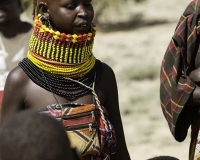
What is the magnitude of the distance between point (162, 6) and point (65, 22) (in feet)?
60.0

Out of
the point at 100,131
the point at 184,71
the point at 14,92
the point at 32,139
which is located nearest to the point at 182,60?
the point at 184,71

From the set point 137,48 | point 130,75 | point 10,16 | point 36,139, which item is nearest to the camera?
point 36,139

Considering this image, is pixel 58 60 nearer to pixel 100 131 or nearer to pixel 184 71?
pixel 100 131

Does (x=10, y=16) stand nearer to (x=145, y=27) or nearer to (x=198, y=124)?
(x=198, y=124)

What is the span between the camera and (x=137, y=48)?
49.1 ft


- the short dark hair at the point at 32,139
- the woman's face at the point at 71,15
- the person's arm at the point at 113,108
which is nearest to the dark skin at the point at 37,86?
the woman's face at the point at 71,15

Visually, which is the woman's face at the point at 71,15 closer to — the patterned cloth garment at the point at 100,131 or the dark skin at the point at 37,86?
the dark skin at the point at 37,86

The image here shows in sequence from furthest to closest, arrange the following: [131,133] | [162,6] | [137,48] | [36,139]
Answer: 1. [162,6]
2. [137,48]
3. [131,133]
4. [36,139]

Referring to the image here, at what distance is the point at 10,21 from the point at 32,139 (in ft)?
11.7

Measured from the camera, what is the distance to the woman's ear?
322cm

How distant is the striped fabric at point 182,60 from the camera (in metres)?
3.80

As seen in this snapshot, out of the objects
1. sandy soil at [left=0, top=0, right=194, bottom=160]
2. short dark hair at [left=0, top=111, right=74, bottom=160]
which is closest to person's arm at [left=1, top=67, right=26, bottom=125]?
short dark hair at [left=0, top=111, right=74, bottom=160]

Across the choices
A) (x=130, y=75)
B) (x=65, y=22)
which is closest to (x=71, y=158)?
(x=65, y=22)

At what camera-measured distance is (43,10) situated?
3.25 m
